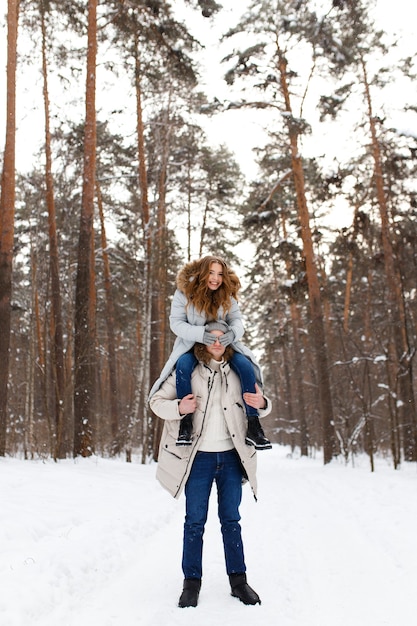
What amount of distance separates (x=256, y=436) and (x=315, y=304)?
416 inches

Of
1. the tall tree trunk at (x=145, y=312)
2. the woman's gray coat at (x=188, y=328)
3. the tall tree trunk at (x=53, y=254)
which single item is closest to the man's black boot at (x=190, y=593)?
the woman's gray coat at (x=188, y=328)

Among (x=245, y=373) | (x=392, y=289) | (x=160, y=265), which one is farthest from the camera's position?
(x=392, y=289)

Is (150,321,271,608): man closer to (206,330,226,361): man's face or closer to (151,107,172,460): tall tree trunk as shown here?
(206,330,226,361): man's face

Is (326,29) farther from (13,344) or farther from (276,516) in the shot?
(13,344)

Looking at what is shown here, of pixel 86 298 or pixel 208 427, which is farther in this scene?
pixel 86 298

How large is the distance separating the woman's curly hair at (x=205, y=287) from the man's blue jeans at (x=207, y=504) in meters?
0.98

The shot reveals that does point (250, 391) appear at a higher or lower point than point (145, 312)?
lower

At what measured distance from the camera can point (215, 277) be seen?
11.3 ft

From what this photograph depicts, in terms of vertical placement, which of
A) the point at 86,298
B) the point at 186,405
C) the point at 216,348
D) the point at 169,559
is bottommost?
the point at 169,559

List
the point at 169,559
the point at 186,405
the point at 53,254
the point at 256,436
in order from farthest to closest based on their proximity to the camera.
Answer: the point at 53,254
the point at 169,559
the point at 256,436
the point at 186,405

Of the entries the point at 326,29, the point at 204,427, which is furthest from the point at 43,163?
the point at 204,427

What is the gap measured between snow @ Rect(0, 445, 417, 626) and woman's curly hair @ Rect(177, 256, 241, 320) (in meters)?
1.83

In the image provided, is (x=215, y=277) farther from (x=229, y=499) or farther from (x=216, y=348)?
(x=229, y=499)

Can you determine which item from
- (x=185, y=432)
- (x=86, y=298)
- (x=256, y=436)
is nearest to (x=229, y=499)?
(x=256, y=436)
